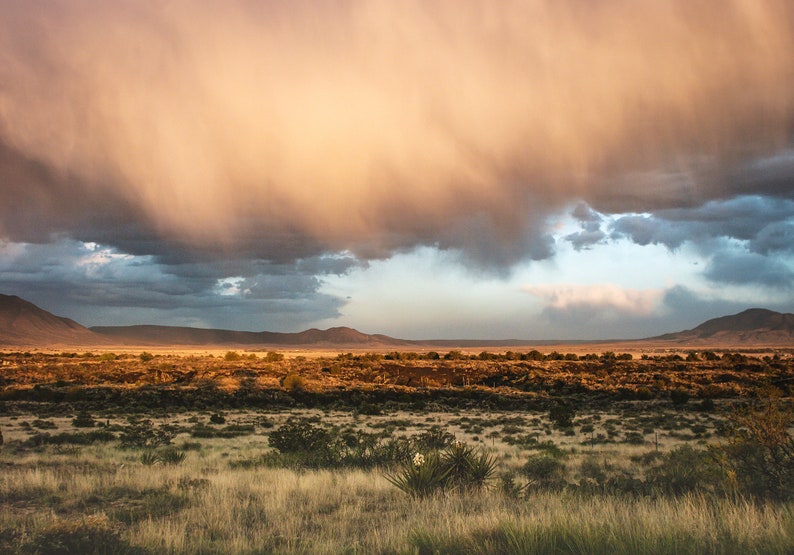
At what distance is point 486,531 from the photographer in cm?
666

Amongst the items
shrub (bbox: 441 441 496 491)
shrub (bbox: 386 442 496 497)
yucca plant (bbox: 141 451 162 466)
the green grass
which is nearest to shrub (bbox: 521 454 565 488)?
the green grass

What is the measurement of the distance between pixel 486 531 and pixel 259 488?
609cm

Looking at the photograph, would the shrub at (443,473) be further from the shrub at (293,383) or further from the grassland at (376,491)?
the shrub at (293,383)

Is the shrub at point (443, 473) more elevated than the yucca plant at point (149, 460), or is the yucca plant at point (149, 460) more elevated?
the shrub at point (443, 473)

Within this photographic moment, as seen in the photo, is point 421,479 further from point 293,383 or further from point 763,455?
point 293,383

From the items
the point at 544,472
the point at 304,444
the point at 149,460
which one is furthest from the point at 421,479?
the point at 149,460

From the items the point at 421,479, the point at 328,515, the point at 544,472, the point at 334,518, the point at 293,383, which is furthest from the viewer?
the point at 293,383

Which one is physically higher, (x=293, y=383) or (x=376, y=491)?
(x=376, y=491)

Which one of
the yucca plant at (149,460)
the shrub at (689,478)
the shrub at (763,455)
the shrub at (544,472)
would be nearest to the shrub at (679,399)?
the shrub at (544,472)

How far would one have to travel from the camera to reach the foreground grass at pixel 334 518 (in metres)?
6.15

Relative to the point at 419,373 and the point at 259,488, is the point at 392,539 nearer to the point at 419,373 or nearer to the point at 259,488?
the point at 259,488

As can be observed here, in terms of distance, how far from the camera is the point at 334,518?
895 cm

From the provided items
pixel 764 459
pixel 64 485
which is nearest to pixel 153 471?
pixel 64 485

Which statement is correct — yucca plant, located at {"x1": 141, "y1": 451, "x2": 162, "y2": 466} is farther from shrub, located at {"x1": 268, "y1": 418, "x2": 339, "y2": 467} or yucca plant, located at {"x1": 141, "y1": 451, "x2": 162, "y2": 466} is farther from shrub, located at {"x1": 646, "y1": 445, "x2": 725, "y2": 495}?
shrub, located at {"x1": 646, "y1": 445, "x2": 725, "y2": 495}
